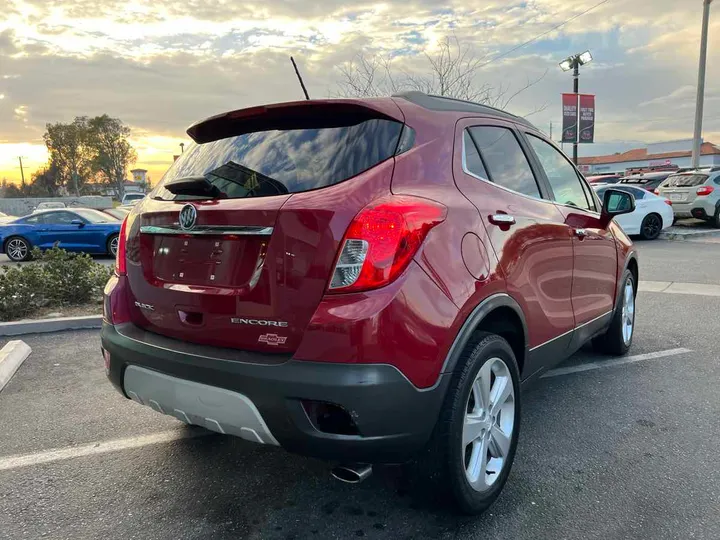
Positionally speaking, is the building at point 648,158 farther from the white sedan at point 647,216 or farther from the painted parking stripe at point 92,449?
the painted parking stripe at point 92,449

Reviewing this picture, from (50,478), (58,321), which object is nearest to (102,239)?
(58,321)

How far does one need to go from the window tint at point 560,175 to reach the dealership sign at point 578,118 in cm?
1708

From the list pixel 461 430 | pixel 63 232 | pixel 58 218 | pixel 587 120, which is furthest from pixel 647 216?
pixel 58 218

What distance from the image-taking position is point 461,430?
2.26 metres

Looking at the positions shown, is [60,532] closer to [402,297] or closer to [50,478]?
[50,478]

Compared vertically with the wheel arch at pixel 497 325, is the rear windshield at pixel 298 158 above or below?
above

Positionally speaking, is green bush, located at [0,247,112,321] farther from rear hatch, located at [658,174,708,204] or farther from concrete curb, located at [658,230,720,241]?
rear hatch, located at [658,174,708,204]

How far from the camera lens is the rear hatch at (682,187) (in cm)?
1585

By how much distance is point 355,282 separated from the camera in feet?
6.67

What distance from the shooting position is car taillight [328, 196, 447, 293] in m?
2.03

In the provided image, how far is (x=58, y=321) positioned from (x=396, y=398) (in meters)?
4.77

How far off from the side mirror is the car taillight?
243cm

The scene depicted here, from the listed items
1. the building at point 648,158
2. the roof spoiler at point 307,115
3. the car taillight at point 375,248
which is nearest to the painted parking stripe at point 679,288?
the roof spoiler at point 307,115

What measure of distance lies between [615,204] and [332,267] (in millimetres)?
2711
